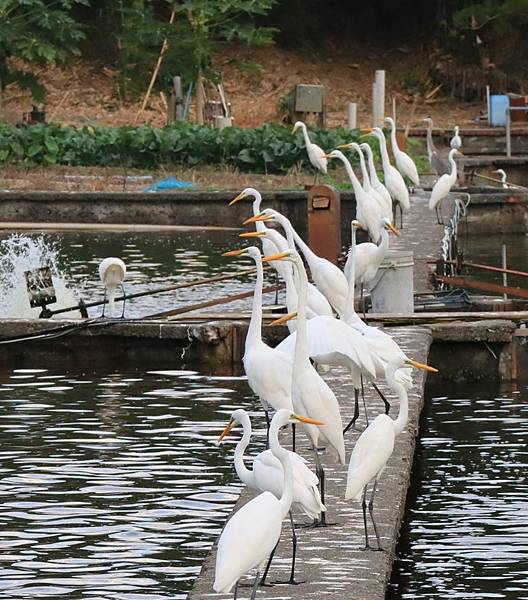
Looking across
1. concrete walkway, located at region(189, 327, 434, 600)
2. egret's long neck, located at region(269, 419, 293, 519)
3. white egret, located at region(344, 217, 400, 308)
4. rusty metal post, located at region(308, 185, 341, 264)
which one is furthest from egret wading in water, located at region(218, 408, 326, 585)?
rusty metal post, located at region(308, 185, 341, 264)

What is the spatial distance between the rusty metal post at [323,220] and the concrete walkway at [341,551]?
6.23 metres

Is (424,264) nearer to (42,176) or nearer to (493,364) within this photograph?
(493,364)

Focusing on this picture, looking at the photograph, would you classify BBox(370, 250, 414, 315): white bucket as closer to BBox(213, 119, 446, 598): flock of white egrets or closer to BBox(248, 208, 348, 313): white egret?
BBox(248, 208, 348, 313): white egret

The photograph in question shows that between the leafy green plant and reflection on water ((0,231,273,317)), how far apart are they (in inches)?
428

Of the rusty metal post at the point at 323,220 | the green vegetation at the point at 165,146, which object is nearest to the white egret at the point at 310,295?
the rusty metal post at the point at 323,220

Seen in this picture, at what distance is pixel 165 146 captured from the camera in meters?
29.4

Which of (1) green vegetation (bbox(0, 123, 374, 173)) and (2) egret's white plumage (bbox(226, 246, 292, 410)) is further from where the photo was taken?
(1) green vegetation (bbox(0, 123, 374, 173))

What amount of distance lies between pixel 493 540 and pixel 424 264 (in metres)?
9.16

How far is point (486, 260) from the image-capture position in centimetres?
2258

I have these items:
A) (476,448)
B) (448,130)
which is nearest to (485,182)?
(448,130)

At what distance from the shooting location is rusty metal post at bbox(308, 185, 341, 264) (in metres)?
15.6

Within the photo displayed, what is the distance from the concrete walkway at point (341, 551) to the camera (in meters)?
6.73

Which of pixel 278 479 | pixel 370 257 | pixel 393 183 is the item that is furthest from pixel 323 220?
pixel 278 479

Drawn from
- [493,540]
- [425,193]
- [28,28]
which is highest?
[28,28]
